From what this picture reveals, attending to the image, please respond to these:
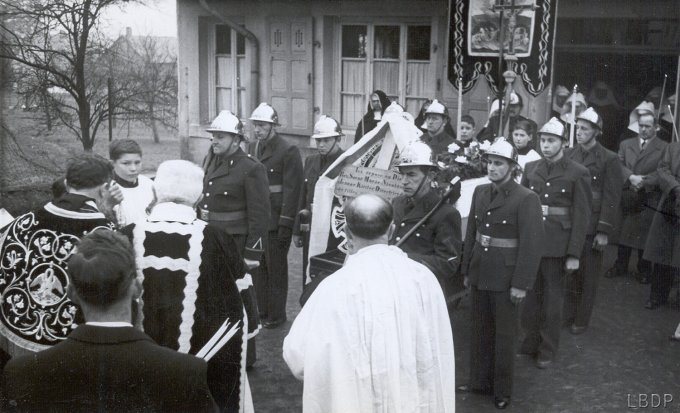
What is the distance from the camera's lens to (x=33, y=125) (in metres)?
7.33

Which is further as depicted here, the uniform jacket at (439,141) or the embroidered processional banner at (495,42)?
the embroidered processional banner at (495,42)

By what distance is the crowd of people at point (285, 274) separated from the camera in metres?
2.28

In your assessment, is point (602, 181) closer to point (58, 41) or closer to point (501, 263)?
point (501, 263)

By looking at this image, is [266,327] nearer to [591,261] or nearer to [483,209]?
[483,209]

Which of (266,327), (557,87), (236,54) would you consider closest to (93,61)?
(266,327)

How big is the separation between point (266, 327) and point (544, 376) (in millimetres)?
2374

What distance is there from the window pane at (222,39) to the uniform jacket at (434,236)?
1060 centimetres

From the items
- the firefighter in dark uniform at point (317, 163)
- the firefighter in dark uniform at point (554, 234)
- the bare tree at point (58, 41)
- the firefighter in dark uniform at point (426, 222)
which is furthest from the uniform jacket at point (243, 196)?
the firefighter in dark uniform at point (554, 234)

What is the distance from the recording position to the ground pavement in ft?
17.2

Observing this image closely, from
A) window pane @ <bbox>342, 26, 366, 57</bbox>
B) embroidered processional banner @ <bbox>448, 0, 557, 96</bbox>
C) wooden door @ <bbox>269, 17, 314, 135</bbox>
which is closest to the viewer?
embroidered processional banner @ <bbox>448, 0, 557, 96</bbox>

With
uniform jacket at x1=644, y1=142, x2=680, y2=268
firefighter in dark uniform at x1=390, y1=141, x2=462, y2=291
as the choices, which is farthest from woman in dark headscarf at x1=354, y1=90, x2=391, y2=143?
firefighter in dark uniform at x1=390, y1=141, x2=462, y2=291

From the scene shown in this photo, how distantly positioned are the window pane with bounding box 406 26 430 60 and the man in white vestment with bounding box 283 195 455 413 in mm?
9277

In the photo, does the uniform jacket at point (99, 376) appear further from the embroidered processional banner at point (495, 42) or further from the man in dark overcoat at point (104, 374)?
the embroidered processional banner at point (495, 42)

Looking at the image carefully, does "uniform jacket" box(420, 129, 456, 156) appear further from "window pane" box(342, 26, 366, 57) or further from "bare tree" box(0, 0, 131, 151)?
"window pane" box(342, 26, 366, 57)
